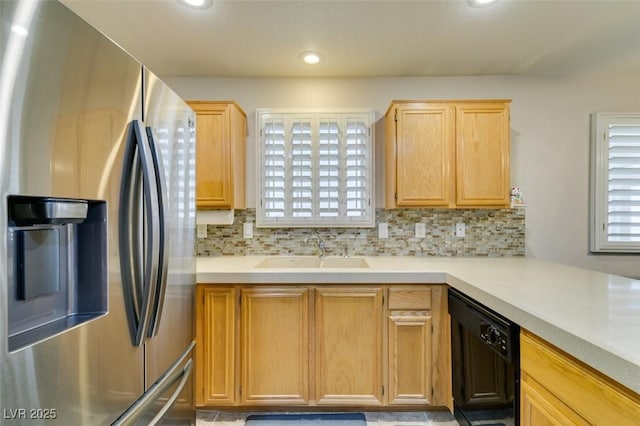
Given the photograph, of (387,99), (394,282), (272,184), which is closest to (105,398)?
(394,282)

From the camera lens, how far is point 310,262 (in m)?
2.36

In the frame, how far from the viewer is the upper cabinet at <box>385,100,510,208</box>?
2080 millimetres

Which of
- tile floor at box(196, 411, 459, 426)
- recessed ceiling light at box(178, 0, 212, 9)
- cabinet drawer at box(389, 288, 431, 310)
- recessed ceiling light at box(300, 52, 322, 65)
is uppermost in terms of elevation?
recessed ceiling light at box(178, 0, 212, 9)

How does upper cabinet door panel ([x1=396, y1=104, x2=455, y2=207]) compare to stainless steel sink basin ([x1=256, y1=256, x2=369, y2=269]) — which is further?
stainless steel sink basin ([x1=256, y1=256, x2=369, y2=269])

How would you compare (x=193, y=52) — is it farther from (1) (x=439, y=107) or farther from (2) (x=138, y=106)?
(1) (x=439, y=107)

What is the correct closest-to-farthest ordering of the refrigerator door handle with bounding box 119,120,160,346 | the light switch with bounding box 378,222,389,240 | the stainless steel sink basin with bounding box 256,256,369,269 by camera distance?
the refrigerator door handle with bounding box 119,120,160,346 < the stainless steel sink basin with bounding box 256,256,369,269 < the light switch with bounding box 378,222,389,240

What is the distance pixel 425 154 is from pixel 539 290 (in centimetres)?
114

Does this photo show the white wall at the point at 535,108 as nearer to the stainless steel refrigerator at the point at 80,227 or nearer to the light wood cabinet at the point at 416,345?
the light wood cabinet at the point at 416,345

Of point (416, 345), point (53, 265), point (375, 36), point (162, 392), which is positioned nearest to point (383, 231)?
point (416, 345)

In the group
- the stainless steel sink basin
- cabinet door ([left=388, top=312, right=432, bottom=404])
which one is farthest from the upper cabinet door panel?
cabinet door ([left=388, top=312, right=432, bottom=404])

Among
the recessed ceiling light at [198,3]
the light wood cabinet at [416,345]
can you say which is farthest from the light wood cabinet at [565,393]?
the recessed ceiling light at [198,3]

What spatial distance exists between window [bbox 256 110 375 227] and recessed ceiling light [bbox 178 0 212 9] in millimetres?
872

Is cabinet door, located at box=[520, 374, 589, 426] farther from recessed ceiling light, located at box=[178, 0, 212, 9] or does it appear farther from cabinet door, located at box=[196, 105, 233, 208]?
recessed ceiling light, located at box=[178, 0, 212, 9]

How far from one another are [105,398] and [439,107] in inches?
91.5
